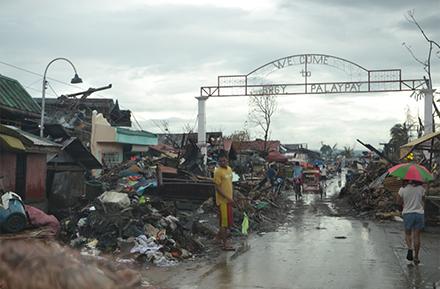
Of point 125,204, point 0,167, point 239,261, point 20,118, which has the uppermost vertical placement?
point 20,118

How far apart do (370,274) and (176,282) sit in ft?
10.5

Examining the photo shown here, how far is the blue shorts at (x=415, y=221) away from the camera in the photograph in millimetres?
7855

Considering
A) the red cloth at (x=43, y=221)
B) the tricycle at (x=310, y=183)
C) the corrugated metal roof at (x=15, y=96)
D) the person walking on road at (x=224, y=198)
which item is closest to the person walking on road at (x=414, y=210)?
the person walking on road at (x=224, y=198)

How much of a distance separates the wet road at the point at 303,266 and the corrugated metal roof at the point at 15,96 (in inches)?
487

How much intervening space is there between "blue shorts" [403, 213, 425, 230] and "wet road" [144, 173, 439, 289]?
0.71 m

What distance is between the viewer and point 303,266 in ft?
24.6

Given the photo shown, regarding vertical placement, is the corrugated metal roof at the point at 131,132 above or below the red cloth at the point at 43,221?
above

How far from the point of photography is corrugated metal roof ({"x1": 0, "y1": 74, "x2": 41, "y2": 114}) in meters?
17.5

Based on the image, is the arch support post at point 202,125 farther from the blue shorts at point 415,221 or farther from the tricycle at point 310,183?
the blue shorts at point 415,221

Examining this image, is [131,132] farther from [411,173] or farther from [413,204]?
[413,204]

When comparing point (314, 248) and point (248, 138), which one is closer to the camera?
point (314, 248)

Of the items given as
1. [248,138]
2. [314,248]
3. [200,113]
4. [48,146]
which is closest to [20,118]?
[48,146]

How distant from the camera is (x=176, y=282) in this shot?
6578 mm

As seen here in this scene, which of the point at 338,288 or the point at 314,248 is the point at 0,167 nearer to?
the point at 314,248
